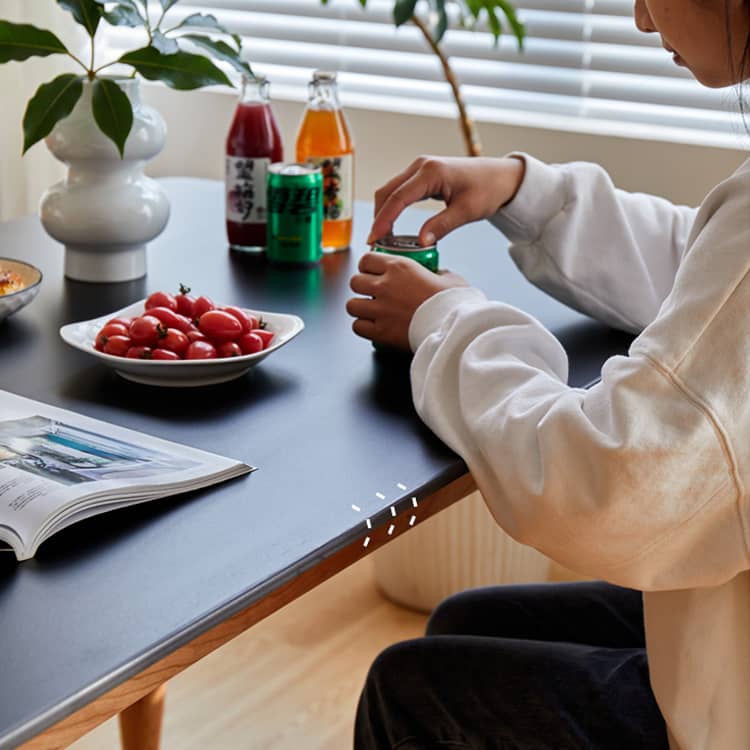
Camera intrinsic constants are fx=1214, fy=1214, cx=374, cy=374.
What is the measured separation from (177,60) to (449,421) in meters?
0.59

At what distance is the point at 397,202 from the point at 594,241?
220mm

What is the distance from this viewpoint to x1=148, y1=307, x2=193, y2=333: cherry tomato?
109 centimetres

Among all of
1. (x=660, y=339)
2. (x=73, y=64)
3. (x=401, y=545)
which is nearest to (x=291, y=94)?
(x=73, y=64)

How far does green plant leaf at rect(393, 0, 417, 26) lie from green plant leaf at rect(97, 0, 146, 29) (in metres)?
0.90

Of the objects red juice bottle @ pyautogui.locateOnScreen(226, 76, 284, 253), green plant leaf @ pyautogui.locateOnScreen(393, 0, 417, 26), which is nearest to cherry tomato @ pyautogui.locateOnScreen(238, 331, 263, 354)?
red juice bottle @ pyautogui.locateOnScreen(226, 76, 284, 253)

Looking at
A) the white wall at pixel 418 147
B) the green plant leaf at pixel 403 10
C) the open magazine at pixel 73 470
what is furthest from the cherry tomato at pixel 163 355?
the white wall at pixel 418 147

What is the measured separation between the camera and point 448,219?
1.27 m

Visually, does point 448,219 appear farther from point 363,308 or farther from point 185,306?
point 185,306

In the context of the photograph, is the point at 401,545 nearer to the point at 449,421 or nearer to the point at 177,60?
the point at 177,60

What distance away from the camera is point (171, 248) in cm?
154

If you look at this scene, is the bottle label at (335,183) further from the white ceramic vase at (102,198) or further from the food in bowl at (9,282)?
the food in bowl at (9,282)

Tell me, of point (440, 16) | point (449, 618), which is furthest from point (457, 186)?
point (440, 16)

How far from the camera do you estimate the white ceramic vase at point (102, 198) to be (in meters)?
1.34

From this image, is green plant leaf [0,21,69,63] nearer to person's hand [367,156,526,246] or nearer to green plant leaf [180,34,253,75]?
green plant leaf [180,34,253,75]
